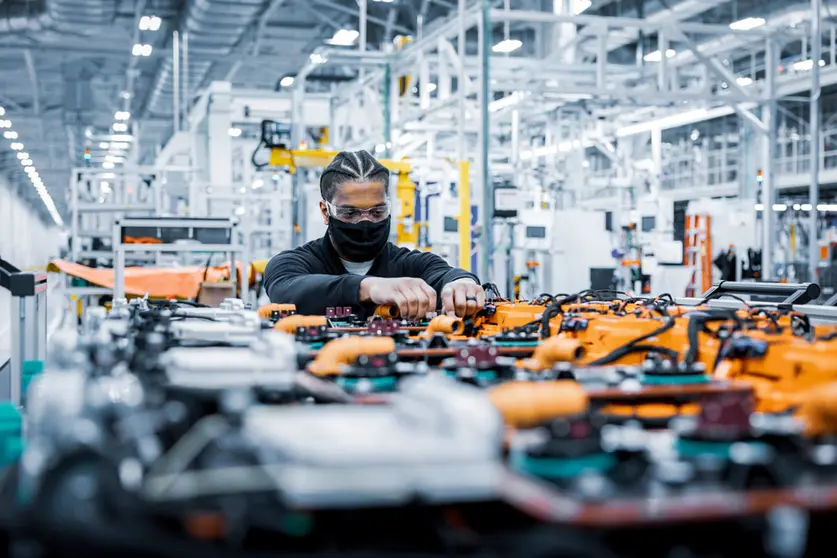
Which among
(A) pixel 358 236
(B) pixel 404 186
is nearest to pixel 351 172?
(A) pixel 358 236

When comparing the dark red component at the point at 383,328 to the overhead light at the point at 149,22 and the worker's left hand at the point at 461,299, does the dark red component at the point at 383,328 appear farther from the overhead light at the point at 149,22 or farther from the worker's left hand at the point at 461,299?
the overhead light at the point at 149,22

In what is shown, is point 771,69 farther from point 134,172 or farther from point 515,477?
point 515,477

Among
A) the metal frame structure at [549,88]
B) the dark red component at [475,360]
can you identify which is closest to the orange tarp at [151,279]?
the metal frame structure at [549,88]

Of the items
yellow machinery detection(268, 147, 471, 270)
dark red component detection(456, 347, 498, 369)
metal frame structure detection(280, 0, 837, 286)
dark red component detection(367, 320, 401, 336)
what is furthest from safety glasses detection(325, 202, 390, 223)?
yellow machinery detection(268, 147, 471, 270)

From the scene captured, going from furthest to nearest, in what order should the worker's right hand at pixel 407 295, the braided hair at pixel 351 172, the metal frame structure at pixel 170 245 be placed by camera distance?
the metal frame structure at pixel 170 245 < the braided hair at pixel 351 172 < the worker's right hand at pixel 407 295

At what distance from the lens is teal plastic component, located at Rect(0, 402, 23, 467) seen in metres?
1.30

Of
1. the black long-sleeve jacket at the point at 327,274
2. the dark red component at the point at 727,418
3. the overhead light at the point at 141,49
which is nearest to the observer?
the dark red component at the point at 727,418

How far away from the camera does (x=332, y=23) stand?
591 inches

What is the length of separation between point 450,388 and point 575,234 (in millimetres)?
13196

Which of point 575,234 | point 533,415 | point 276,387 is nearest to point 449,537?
point 533,415

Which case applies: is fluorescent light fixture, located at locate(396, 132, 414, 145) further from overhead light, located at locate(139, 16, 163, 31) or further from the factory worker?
the factory worker

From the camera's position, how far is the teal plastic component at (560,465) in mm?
906

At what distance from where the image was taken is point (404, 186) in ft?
35.2

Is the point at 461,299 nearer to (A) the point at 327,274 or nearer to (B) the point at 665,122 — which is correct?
(A) the point at 327,274
